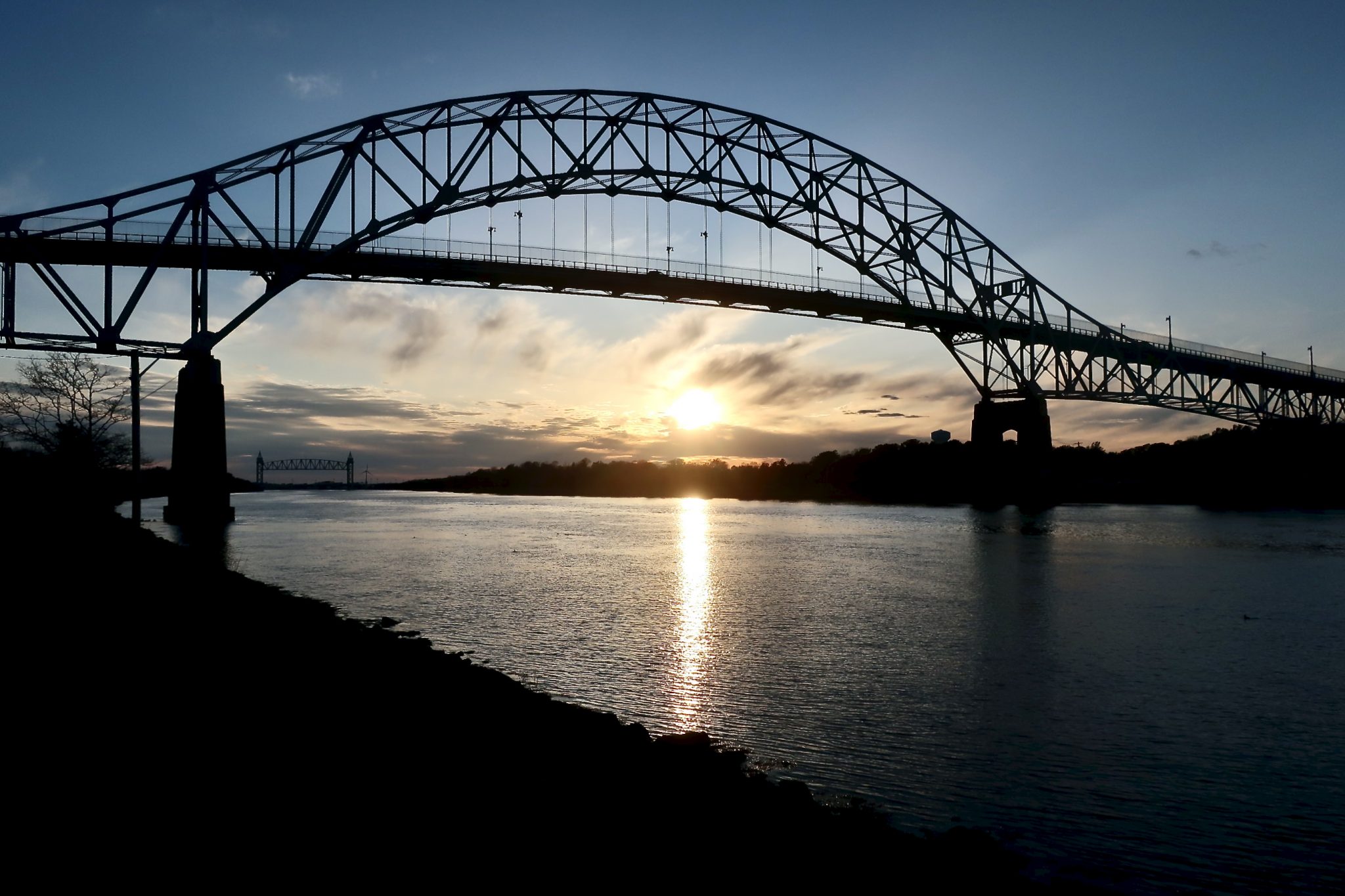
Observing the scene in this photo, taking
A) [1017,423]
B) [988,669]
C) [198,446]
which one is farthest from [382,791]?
[1017,423]

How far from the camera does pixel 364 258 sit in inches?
1889

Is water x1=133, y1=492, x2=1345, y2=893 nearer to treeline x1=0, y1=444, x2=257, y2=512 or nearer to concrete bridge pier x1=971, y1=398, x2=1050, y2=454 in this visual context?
treeline x1=0, y1=444, x2=257, y2=512

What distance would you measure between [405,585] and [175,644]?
13.5 meters

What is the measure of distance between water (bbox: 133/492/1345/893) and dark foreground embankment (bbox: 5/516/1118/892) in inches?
58.4

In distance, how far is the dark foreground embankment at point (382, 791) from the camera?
4.93m

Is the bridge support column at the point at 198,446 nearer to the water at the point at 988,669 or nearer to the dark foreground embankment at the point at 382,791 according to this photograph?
the water at the point at 988,669

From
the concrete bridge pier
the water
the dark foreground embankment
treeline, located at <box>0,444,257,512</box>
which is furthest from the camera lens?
the concrete bridge pier

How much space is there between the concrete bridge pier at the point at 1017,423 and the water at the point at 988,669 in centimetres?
3763

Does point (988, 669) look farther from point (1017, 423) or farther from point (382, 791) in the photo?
point (1017, 423)

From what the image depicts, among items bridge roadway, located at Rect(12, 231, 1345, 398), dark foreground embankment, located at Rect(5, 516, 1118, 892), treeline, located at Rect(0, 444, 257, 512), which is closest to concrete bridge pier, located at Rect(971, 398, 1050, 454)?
bridge roadway, located at Rect(12, 231, 1345, 398)

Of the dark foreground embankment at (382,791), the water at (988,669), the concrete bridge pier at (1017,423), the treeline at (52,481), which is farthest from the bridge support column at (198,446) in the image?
the concrete bridge pier at (1017,423)

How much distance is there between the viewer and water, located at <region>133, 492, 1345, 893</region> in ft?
24.3

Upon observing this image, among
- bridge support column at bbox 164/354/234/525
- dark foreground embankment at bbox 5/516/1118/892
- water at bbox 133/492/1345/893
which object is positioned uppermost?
bridge support column at bbox 164/354/234/525

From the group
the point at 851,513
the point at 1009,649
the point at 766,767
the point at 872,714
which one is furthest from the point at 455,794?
the point at 851,513
